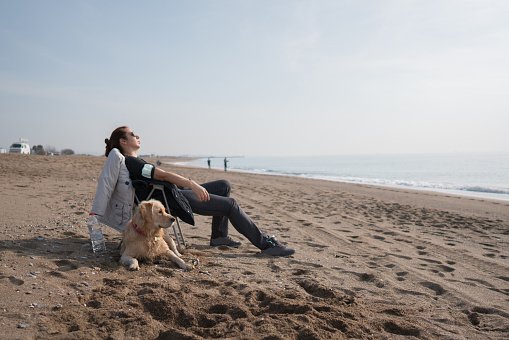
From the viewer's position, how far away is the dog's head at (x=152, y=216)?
3561mm

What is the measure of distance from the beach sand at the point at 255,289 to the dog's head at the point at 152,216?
48 cm

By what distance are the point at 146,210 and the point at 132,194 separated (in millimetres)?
481

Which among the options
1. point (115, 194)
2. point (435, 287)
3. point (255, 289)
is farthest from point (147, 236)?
point (435, 287)

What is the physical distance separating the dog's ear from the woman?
0.38 metres

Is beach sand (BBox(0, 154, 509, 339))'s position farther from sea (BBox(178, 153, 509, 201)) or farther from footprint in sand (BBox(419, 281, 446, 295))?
sea (BBox(178, 153, 509, 201))

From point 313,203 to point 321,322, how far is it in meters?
7.80

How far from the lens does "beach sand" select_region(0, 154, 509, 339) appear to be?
7.56ft

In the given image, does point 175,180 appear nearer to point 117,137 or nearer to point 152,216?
point 152,216

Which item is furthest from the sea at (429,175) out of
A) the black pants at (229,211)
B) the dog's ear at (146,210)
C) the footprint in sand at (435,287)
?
the dog's ear at (146,210)

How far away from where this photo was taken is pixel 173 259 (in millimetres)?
3721

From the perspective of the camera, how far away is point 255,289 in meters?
3.03

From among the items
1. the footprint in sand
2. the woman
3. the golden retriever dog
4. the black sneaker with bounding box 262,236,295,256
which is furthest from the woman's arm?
the footprint in sand

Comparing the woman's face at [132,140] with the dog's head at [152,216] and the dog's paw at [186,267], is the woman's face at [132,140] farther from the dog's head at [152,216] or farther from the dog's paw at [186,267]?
the dog's paw at [186,267]

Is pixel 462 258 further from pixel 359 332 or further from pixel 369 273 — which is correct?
pixel 359 332
